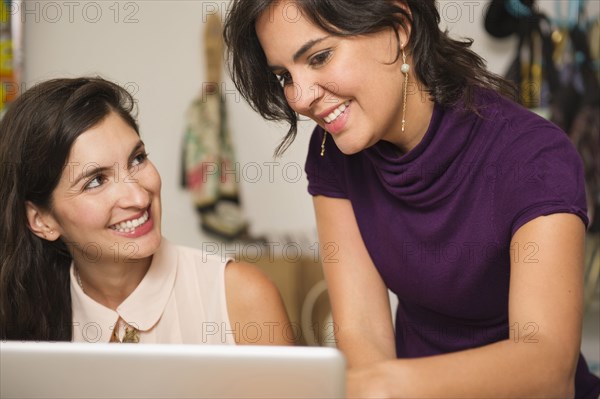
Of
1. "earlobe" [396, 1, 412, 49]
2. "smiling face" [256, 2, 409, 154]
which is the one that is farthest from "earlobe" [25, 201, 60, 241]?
"earlobe" [396, 1, 412, 49]

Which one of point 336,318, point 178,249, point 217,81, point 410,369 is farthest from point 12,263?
point 217,81

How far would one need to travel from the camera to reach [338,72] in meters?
1.29

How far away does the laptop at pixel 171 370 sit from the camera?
80cm

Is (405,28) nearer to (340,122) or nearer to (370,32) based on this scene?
(370,32)

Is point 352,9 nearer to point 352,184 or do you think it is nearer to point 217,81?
point 352,184

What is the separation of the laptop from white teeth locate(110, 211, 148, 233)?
2.32ft

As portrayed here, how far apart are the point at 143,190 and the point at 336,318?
463 millimetres

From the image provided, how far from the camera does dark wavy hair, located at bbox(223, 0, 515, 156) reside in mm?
1278

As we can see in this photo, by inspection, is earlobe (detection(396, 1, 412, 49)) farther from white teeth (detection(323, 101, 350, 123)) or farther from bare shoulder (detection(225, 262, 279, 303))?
bare shoulder (detection(225, 262, 279, 303))

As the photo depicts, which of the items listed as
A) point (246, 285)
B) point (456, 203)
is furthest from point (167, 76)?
point (456, 203)

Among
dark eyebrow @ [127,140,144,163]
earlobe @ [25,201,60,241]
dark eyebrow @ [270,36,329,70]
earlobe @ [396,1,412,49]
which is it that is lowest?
earlobe @ [25,201,60,241]

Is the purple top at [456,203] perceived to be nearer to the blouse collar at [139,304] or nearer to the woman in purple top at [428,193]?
the woman in purple top at [428,193]

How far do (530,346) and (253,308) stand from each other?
69cm

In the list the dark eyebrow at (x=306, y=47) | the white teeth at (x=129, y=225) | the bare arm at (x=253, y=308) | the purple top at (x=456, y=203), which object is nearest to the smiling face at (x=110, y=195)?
the white teeth at (x=129, y=225)
